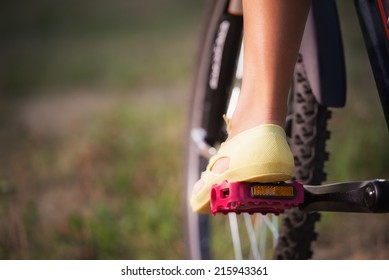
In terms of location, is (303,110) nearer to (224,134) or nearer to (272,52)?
(272,52)

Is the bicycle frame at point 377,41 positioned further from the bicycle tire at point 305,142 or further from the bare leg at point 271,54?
the bicycle tire at point 305,142

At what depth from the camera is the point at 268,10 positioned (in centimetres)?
116

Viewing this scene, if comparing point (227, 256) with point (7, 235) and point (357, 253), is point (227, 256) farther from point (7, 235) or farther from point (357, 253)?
point (7, 235)

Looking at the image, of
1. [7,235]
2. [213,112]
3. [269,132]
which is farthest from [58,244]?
[269,132]

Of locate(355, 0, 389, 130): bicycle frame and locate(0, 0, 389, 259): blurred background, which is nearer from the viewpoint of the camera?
locate(355, 0, 389, 130): bicycle frame

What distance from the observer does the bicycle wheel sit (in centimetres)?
143

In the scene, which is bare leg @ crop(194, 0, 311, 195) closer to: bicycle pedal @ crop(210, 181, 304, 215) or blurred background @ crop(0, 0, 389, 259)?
bicycle pedal @ crop(210, 181, 304, 215)

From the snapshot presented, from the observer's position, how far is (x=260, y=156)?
44.2 inches

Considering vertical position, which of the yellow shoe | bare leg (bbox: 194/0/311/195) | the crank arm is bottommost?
the crank arm

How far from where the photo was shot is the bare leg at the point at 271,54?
116 cm

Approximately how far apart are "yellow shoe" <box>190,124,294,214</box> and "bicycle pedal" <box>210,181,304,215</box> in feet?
0.04

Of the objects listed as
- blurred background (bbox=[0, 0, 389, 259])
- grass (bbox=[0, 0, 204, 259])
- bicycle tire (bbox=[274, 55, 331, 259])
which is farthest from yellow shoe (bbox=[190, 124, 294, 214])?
grass (bbox=[0, 0, 204, 259])

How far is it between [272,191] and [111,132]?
1.99m

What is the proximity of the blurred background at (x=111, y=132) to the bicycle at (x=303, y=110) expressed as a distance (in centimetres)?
16
